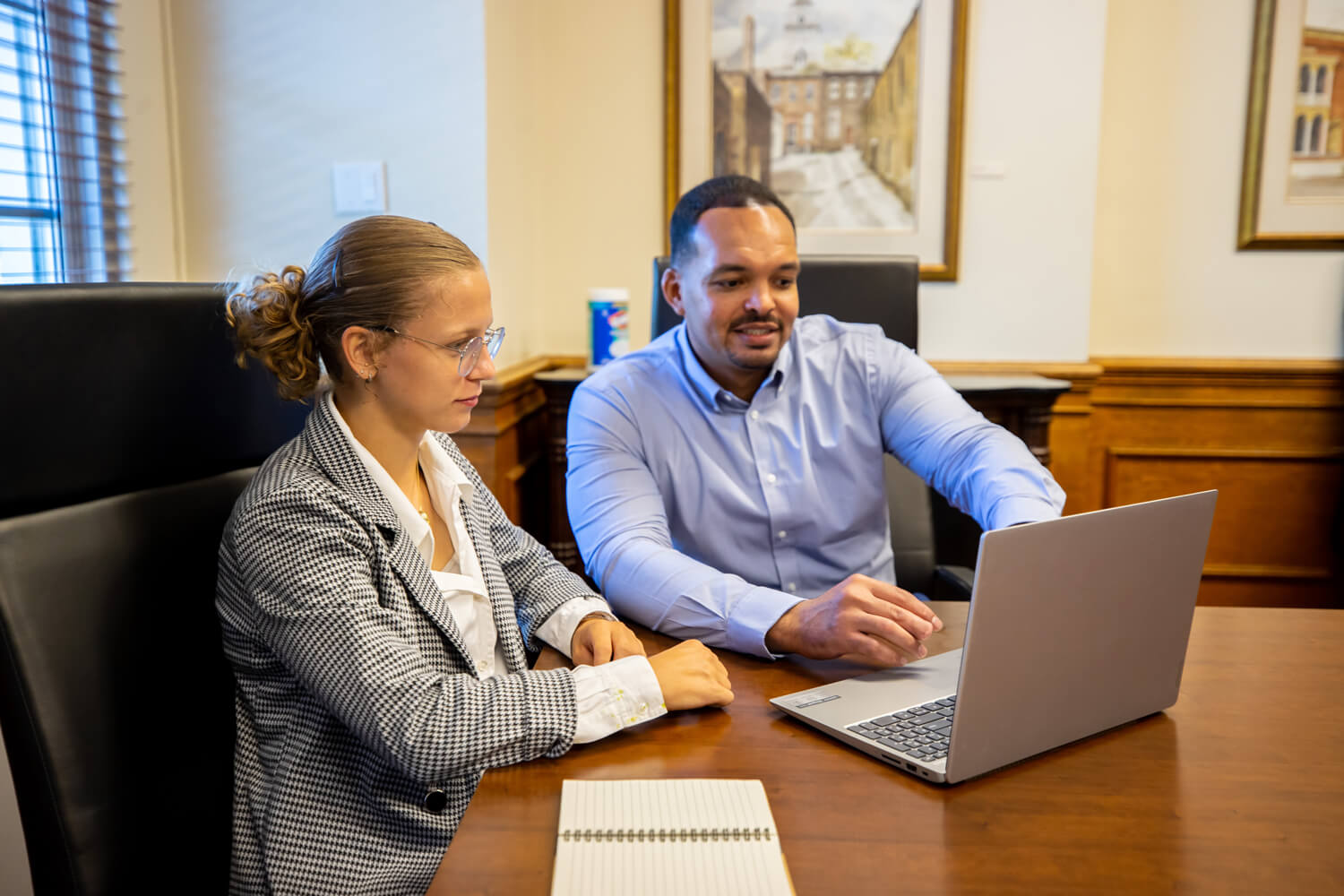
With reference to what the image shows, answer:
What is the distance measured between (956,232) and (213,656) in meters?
2.08

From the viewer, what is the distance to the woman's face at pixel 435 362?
39.3 inches


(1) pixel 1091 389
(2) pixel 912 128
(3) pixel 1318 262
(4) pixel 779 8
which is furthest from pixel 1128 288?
(4) pixel 779 8

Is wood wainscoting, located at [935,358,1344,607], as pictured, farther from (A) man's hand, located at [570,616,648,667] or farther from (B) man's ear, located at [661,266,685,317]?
(A) man's hand, located at [570,616,648,667]

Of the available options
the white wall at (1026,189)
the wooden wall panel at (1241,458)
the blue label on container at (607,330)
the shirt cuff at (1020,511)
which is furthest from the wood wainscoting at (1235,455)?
the shirt cuff at (1020,511)

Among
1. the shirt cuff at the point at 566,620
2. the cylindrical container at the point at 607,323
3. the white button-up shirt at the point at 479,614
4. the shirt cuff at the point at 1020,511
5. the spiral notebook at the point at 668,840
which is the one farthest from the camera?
the cylindrical container at the point at 607,323

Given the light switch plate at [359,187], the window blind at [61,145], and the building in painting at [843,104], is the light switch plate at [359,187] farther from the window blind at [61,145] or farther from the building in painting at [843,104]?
the building in painting at [843,104]

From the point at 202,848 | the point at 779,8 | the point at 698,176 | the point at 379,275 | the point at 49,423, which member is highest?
the point at 779,8

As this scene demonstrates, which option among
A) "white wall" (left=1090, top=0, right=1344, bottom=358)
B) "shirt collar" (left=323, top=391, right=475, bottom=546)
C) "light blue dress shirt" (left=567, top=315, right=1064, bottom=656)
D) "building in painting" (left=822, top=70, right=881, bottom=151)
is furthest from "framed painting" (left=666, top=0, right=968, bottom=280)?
"shirt collar" (left=323, top=391, right=475, bottom=546)

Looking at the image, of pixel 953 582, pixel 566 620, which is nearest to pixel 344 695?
pixel 566 620

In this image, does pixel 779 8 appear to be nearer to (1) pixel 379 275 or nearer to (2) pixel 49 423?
(1) pixel 379 275

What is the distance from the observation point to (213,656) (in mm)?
973

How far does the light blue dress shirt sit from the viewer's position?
143 cm

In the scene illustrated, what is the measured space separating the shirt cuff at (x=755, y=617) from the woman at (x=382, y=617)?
A: 0.11m

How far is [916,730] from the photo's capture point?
816 mm
